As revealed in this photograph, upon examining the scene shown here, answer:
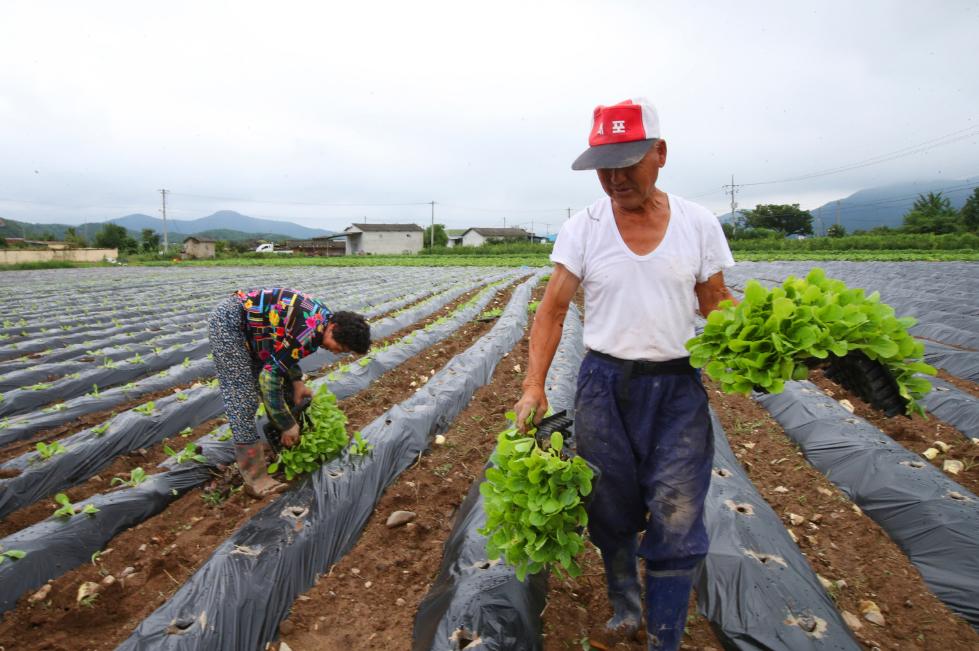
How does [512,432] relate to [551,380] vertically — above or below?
above

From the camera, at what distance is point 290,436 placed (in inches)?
142

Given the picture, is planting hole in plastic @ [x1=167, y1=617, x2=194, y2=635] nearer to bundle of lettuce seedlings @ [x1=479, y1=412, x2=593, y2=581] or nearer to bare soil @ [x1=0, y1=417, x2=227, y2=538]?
bundle of lettuce seedlings @ [x1=479, y1=412, x2=593, y2=581]

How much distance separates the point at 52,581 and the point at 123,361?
560 cm

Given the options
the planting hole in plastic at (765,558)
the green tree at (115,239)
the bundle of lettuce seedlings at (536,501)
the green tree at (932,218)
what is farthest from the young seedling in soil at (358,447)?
the green tree at (115,239)

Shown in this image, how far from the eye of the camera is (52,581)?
3041 mm

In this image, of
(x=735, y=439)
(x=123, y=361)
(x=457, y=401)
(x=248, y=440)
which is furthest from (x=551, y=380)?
(x=123, y=361)

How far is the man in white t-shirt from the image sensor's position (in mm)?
2039

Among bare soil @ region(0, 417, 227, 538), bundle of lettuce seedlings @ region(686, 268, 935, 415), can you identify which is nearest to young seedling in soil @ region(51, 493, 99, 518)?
bare soil @ region(0, 417, 227, 538)

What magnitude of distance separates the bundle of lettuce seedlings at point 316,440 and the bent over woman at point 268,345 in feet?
0.34

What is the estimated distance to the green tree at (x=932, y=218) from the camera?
45.2 metres

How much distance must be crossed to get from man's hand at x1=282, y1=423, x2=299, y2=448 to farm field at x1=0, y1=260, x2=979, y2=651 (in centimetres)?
30

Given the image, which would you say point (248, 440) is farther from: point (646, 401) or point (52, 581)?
point (646, 401)

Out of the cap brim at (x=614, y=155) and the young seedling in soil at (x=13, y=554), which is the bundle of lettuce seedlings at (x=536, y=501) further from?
the young seedling in soil at (x=13, y=554)

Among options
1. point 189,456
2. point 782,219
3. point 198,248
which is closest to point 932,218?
point 782,219
